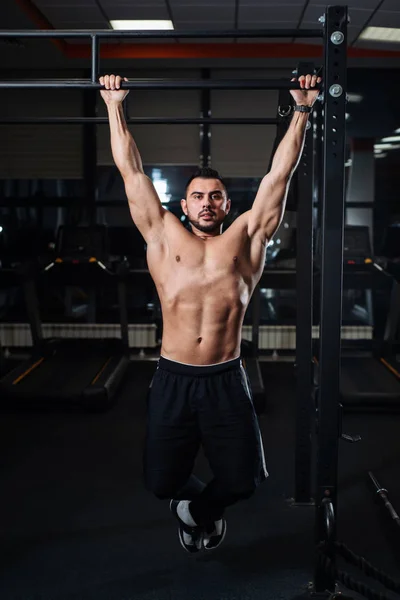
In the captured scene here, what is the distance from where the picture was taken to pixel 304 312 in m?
3.18

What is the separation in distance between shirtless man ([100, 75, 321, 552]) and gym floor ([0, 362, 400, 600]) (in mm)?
383

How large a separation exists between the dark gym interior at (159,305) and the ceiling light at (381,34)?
3 centimetres

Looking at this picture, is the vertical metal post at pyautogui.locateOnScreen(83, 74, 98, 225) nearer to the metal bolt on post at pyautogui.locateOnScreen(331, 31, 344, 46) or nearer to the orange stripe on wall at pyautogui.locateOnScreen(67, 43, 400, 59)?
the orange stripe on wall at pyautogui.locateOnScreen(67, 43, 400, 59)

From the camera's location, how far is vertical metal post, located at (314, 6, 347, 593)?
7.11 ft

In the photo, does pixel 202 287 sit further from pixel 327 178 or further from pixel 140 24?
pixel 140 24

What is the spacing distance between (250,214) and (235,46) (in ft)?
16.1

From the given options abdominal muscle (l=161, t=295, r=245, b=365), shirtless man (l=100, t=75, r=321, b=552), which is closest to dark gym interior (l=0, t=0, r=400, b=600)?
shirtless man (l=100, t=75, r=321, b=552)

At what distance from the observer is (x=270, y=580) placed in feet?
8.29

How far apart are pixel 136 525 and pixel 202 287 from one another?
1.37 metres

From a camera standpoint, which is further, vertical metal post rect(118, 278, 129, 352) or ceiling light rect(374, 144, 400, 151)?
ceiling light rect(374, 144, 400, 151)

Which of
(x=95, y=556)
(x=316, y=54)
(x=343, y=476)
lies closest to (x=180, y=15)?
(x=316, y=54)

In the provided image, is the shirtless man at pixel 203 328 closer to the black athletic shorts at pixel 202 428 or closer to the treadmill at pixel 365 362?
the black athletic shorts at pixel 202 428

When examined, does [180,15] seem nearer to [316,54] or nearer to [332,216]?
[316,54]

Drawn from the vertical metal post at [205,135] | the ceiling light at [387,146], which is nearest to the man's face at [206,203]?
the vertical metal post at [205,135]
